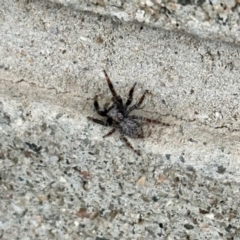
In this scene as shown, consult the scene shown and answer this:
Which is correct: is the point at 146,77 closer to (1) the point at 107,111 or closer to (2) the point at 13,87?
(1) the point at 107,111

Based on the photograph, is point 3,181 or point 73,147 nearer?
point 73,147

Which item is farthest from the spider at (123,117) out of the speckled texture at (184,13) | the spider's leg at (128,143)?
the speckled texture at (184,13)

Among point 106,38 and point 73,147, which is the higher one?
point 106,38

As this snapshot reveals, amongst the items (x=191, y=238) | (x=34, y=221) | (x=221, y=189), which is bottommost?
(x=34, y=221)

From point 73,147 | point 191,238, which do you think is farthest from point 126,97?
point 191,238

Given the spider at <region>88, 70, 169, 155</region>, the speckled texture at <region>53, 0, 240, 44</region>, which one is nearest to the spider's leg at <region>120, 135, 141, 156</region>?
the spider at <region>88, 70, 169, 155</region>

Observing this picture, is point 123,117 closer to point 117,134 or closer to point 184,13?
point 117,134
